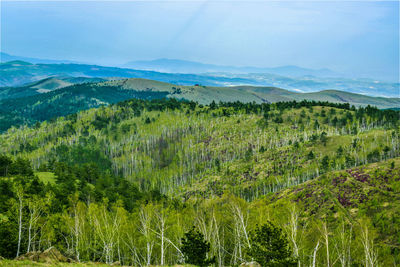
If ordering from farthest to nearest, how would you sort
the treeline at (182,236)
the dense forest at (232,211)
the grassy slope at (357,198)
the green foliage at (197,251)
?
the grassy slope at (357,198) < the dense forest at (232,211) < the treeline at (182,236) < the green foliage at (197,251)

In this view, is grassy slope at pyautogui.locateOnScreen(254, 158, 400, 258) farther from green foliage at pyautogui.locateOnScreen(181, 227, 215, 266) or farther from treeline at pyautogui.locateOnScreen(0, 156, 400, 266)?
green foliage at pyautogui.locateOnScreen(181, 227, 215, 266)

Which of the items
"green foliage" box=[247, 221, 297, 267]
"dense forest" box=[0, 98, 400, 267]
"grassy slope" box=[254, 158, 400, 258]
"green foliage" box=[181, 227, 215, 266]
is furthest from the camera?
"grassy slope" box=[254, 158, 400, 258]

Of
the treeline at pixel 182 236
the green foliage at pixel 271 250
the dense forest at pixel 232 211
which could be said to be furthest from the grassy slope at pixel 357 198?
the green foliage at pixel 271 250

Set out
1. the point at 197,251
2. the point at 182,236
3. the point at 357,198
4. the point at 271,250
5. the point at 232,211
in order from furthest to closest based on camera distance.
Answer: the point at 357,198 → the point at 232,211 → the point at 182,236 → the point at 197,251 → the point at 271,250

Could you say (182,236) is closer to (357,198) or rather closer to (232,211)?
(232,211)

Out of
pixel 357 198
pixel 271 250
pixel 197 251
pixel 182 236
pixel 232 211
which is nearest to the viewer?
pixel 271 250

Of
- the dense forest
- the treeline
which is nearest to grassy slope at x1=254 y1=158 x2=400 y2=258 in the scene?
the dense forest

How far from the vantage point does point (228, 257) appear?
5603cm

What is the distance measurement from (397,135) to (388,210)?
4326 inches

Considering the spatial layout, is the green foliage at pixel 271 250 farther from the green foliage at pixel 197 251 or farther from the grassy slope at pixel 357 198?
the grassy slope at pixel 357 198

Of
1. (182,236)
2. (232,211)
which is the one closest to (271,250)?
(232,211)

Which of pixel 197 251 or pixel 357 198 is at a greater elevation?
pixel 197 251

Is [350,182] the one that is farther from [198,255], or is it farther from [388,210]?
[198,255]

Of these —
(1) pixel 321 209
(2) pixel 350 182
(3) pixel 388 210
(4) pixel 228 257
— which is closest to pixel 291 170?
(2) pixel 350 182
